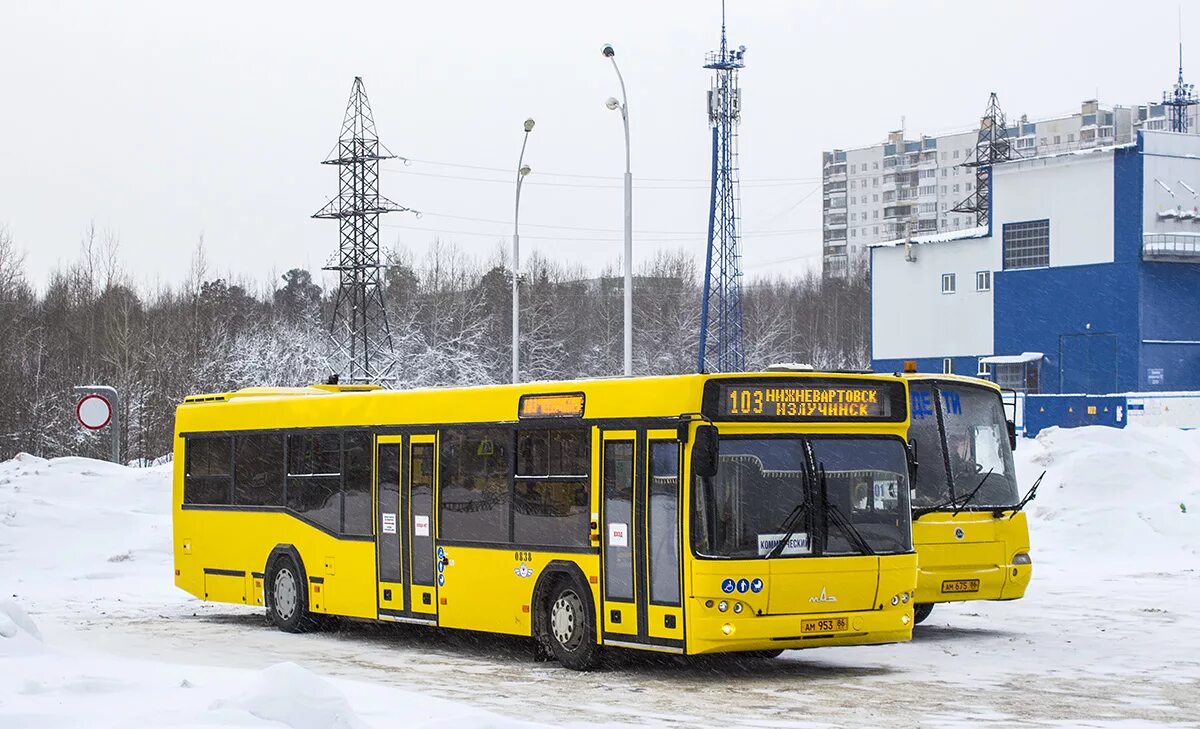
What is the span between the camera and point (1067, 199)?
212 ft

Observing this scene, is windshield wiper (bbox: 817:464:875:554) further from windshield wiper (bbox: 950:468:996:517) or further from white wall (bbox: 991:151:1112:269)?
white wall (bbox: 991:151:1112:269)

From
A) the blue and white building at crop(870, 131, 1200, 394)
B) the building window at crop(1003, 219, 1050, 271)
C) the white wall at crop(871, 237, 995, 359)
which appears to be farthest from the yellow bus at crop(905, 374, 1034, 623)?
the white wall at crop(871, 237, 995, 359)

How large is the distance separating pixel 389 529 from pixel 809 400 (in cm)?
521

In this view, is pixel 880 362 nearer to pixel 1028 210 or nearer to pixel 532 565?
pixel 1028 210

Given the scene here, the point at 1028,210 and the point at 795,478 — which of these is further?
the point at 1028,210

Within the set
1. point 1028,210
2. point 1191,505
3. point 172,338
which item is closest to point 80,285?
point 172,338

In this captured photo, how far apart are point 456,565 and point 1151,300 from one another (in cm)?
5061

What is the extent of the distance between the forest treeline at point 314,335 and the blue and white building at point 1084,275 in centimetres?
2425

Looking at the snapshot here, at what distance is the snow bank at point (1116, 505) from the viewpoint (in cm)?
2752

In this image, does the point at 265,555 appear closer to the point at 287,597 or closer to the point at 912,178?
the point at 287,597

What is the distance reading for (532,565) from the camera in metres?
15.5

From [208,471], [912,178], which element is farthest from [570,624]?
[912,178]

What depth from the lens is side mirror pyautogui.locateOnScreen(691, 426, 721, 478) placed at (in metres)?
13.4

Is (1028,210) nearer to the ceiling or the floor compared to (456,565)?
nearer to the ceiling
